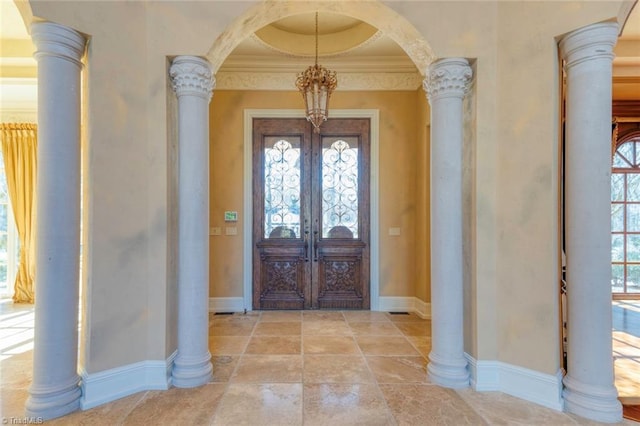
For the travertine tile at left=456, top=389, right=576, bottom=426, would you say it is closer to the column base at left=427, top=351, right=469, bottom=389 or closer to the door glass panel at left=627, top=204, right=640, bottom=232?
the column base at left=427, top=351, right=469, bottom=389

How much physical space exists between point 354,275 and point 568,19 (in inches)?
148

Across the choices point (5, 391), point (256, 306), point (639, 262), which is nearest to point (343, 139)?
point (256, 306)

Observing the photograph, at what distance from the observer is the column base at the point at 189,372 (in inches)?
99.9

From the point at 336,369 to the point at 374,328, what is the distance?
1.28 m

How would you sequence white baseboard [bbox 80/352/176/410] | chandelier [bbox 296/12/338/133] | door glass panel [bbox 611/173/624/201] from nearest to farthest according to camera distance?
1. white baseboard [bbox 80/352/176/410]
2. chandelier [bbox 296/12/338/133]
3. door glass panel [bbox 611/173/624/201]

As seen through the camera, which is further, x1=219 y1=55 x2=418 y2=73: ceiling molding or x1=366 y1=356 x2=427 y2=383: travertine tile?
x1=219 y1=55 x2=418 y2=73: ceiling molding

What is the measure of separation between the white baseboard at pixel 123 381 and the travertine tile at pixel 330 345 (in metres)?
1.34

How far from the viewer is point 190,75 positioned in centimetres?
256

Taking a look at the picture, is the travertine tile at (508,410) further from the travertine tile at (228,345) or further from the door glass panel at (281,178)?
the door glass panel at (281,178)

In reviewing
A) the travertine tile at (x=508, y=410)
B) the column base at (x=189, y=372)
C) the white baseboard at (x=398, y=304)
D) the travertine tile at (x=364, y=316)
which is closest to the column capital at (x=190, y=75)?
the column base at (x=189, y=372)

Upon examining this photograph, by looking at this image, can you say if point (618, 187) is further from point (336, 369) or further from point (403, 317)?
point (336, 369)

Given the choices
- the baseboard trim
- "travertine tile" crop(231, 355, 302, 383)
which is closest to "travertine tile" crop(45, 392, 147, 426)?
"travertine tile" crop(231, 355, 302, 383)

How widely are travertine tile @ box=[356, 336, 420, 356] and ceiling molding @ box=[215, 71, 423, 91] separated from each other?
3.57 meters

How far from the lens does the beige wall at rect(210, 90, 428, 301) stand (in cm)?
482
